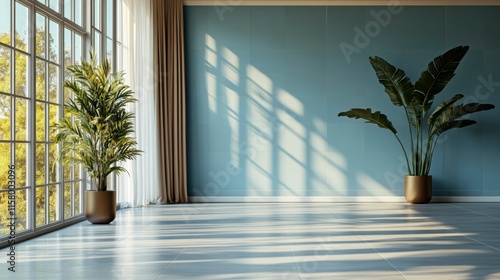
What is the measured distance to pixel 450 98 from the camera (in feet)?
36.8

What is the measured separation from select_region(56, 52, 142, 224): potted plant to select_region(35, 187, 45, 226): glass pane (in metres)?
0.57

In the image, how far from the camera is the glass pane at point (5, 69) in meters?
5.78

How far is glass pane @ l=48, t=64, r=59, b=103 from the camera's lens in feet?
23.5

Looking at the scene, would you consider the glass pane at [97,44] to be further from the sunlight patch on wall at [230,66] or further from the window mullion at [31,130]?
the sunlight patch on wall at [230,66]

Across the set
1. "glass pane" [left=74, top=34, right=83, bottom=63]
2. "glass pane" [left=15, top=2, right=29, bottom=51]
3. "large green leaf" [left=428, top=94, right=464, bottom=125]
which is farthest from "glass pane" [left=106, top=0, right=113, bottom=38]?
"large green leaf" [left=428, top=94, right=464, bottom=125]

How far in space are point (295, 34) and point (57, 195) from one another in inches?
218

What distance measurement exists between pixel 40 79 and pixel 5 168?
1431mm

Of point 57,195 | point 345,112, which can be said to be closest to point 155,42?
point 345,112

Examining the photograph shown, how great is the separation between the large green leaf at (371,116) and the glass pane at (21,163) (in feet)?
18.3

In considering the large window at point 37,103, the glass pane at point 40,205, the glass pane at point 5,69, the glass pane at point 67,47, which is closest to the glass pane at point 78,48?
the large window at point 37,103

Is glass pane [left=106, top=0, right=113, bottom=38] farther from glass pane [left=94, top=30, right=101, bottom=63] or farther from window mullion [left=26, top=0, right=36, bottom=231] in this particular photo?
window mullion [left=26, top=0, right=36, bottom=231]

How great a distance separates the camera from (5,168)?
5.80 m

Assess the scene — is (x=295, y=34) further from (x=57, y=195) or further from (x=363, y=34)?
(x=57, y=195)

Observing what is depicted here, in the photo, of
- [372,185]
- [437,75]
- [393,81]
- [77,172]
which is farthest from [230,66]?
[77,172]
